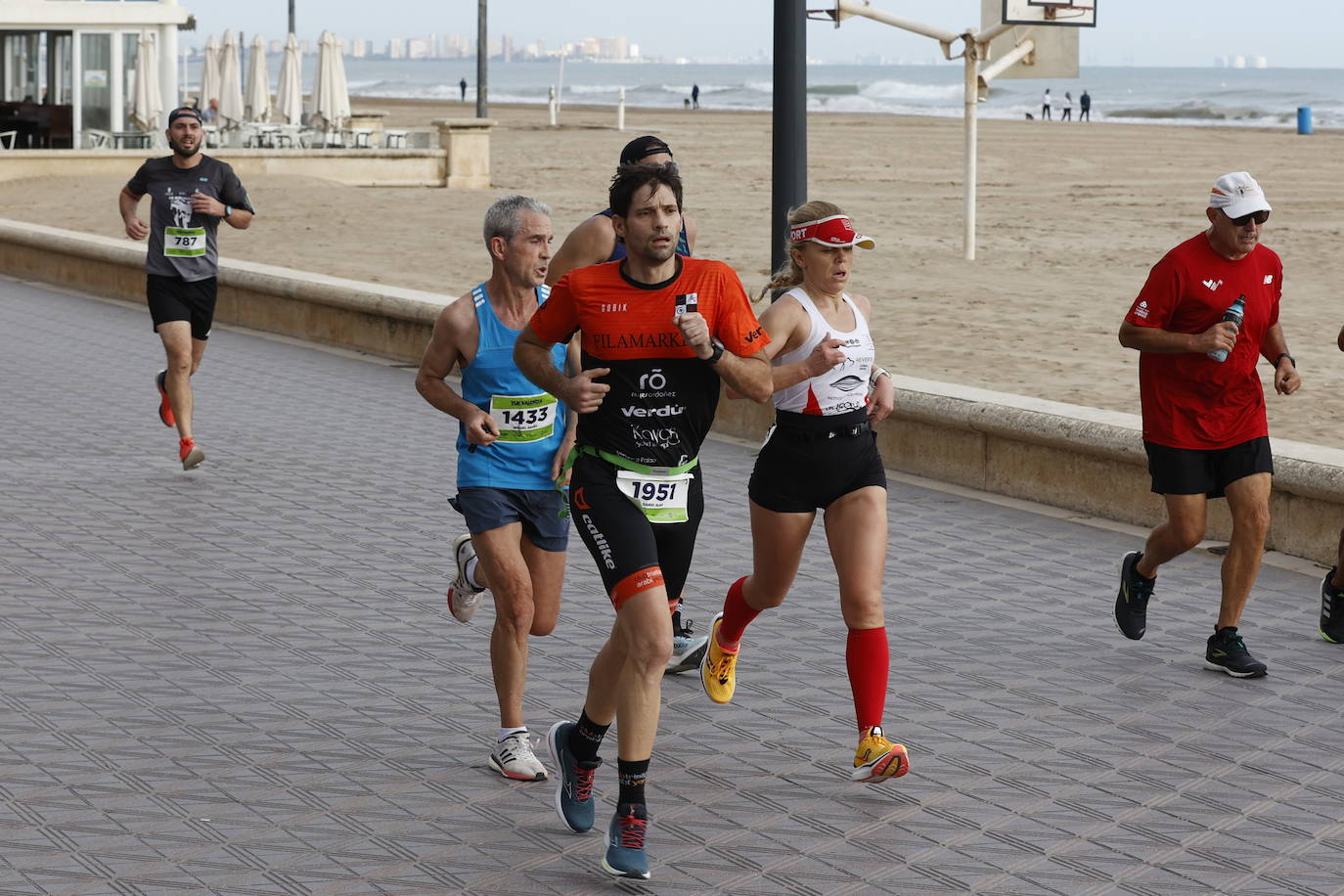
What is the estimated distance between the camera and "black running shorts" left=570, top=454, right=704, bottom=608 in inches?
198

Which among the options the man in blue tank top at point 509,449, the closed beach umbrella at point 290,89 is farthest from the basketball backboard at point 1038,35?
the closed beach umbrella at point 290,89

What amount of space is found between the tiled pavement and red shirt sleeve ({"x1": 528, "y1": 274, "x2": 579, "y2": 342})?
4.27 ft

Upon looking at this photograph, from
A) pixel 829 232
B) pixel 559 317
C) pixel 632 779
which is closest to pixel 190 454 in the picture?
pixel 829 232

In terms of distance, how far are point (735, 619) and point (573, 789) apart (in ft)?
4.09

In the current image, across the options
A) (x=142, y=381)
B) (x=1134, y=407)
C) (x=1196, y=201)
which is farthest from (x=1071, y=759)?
(x=1196, y=201)

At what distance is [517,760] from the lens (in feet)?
18.4

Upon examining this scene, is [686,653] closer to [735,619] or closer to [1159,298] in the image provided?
[735,619]

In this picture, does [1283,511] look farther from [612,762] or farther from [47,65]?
[47,65]

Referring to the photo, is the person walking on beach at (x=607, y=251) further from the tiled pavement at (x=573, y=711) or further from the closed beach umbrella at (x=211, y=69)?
the closed beach umbrella at (x=211, y=69)

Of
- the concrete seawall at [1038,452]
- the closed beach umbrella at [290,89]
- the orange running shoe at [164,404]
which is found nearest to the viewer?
the concrete seawall at [1038,452]

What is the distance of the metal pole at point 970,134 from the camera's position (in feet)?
68.8

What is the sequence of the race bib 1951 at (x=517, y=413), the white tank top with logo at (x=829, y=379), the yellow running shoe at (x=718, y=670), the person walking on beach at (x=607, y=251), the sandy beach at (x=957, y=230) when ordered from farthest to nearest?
the sandy beach at (x=957, y=230), the person walking on beach at (x=607, y=251), the yellow running shoe at (x=718, y=670), the white tank top with logo at (x=829, y=379), the race bib 1951 at (x=517, y=413)

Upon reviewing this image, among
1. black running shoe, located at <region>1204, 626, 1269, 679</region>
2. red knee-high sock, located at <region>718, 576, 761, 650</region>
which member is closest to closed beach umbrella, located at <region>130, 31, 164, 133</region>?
red knee-high sock, located at <region>718, 576, 761, 650</region>

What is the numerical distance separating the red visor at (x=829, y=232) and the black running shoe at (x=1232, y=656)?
2.02 metres
